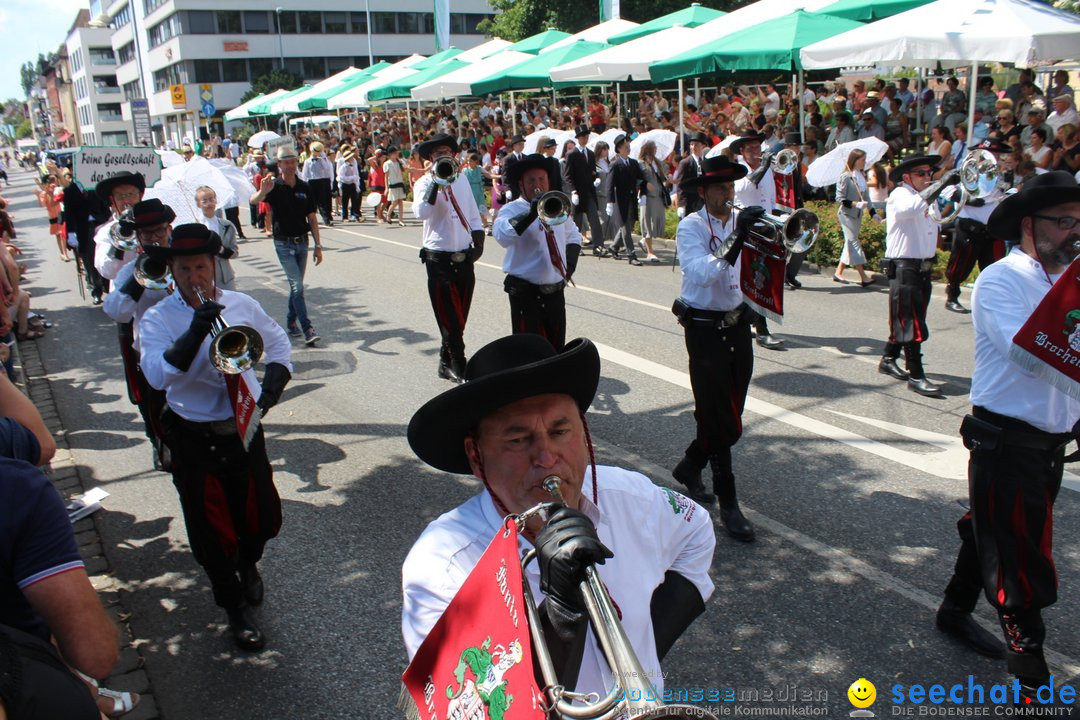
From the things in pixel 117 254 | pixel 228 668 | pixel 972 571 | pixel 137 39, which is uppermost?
pixel 137 39

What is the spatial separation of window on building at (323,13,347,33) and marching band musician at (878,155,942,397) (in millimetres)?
71182

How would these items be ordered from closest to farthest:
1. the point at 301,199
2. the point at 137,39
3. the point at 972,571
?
the point at 972,571, the point at 301,199, the point at 137,39

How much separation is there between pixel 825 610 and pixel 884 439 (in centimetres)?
249

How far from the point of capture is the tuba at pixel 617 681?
1.34m

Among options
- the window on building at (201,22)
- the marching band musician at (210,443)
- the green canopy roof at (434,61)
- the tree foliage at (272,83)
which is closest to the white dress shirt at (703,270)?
the marching band musician at (210,443)

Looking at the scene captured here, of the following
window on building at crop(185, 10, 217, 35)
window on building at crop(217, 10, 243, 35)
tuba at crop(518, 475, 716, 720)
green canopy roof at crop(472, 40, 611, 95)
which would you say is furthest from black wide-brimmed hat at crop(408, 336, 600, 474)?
window on building at crop(217, 10, 243, 35)

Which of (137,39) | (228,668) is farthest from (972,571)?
(137,39)

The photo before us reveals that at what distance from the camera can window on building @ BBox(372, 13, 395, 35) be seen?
236 ft

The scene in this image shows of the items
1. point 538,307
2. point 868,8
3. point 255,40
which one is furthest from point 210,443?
point 255,40

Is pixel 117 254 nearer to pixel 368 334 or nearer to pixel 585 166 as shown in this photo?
pixel 368 334

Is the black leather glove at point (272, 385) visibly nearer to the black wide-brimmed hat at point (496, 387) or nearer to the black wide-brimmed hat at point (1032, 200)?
the black wide-brimmed hat at point (496, 387)

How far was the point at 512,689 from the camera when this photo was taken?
1.41 metres

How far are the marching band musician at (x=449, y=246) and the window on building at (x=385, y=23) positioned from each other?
2752 inches

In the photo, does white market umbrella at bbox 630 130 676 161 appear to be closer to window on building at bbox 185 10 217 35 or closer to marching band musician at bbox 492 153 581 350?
marching band musician at bbox 492 153 581 350
